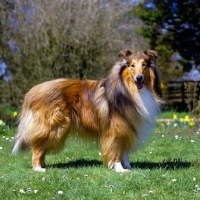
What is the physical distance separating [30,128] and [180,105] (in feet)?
57.6

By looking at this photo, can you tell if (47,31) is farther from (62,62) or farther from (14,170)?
(14,170)

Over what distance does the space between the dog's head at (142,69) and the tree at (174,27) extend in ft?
52.3

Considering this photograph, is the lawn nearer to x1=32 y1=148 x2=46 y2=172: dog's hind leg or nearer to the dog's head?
x1=32 y1=148 x2=46 y2=172: dog's hind leg

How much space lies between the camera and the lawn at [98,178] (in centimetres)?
534

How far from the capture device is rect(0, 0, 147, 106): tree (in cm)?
1593

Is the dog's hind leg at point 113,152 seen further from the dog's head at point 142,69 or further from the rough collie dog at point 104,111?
the dog's head at point 142,69

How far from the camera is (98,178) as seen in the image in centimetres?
604

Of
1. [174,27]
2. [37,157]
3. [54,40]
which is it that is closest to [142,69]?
[37,157]

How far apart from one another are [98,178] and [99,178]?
0.05 feet

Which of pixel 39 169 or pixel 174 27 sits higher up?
pixel 174 27

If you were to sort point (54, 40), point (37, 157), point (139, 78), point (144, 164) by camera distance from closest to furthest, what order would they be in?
1. point (139, 78)
2. point (37, 157)
3. point (144, 164)
4. point (54, 40)

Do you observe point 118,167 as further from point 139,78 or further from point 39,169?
point 139,78

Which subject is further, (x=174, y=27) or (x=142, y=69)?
(x=174, y=27)

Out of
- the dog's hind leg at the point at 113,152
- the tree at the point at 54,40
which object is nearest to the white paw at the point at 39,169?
the dog's hind leg at the point at 113,152
